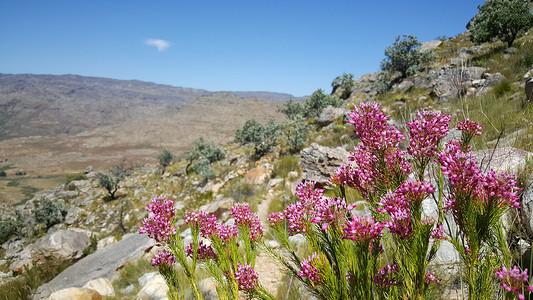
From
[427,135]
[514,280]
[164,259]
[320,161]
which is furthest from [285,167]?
[514,280]

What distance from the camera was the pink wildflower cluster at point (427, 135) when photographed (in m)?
1.21

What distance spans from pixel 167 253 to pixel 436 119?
6.56ft

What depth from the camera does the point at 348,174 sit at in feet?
4.94

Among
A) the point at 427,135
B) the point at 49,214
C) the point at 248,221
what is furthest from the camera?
the point at 49,214

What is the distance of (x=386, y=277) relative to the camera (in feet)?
4.48

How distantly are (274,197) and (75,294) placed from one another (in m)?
6.44

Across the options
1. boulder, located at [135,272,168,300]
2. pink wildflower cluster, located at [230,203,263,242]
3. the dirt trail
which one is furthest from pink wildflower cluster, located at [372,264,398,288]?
boulder, located at [135,272,168,300]

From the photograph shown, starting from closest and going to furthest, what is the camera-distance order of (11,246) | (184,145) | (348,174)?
(348,174) → (11,246) → (184,145)

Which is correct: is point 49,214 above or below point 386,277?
below

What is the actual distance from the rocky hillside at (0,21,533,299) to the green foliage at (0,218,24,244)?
1.23 ft

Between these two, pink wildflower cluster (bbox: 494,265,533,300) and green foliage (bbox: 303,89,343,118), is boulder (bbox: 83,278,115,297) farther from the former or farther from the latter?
green foliage (bbox: 303,89,343,118)

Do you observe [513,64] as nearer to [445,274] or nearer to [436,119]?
[445,274]

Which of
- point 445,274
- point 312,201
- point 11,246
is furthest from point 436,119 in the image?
point 11,246

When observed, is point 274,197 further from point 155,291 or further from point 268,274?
point 155,291
